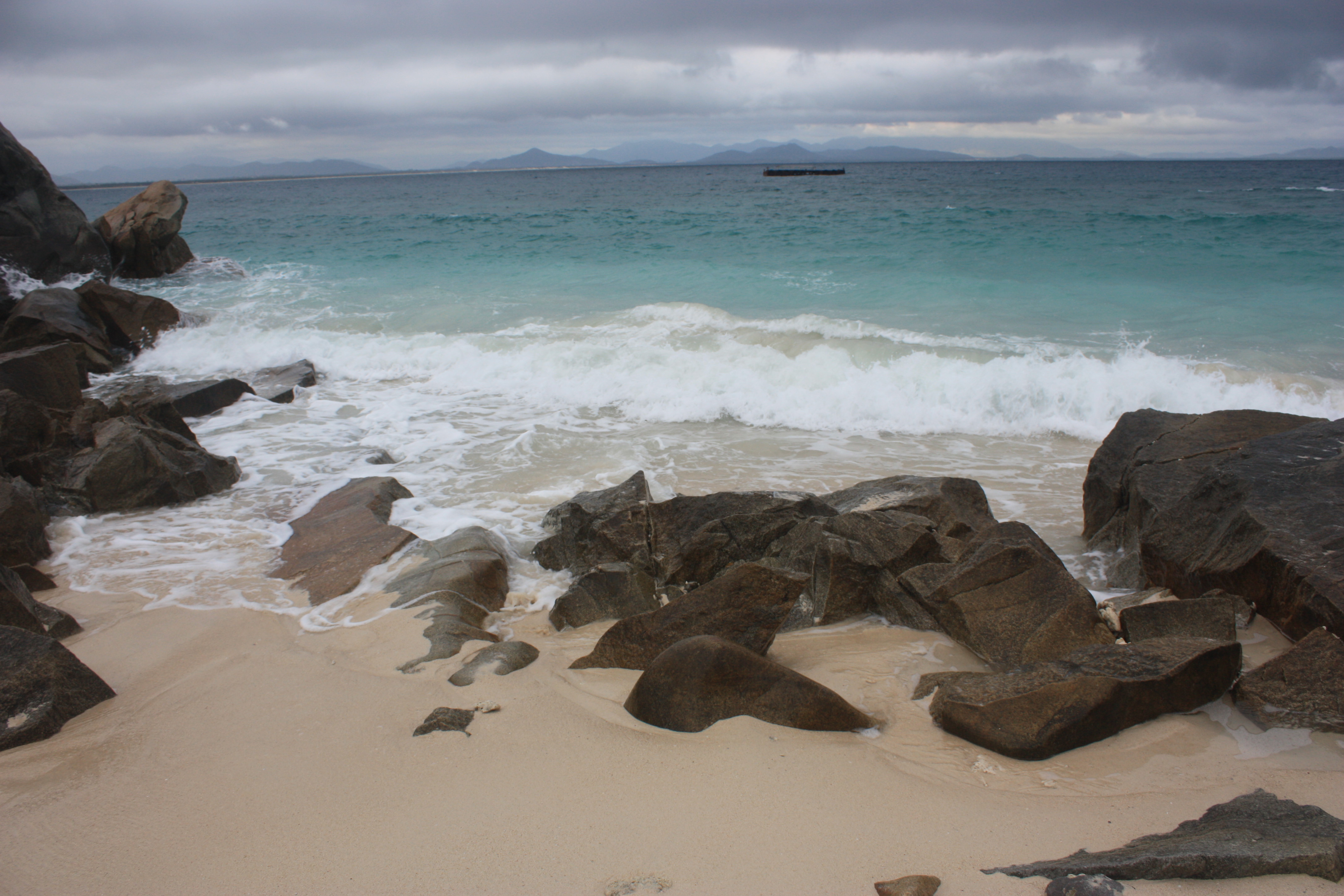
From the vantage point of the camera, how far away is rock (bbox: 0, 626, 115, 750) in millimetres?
2881

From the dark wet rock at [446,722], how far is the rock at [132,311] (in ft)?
41.9

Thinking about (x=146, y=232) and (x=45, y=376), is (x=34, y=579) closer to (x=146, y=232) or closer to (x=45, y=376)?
(x=45, y=376)

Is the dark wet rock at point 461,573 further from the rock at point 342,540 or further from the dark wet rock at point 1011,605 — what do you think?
the dark wet rock at point 1011,605

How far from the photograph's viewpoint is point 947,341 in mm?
11477

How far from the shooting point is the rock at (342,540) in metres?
4.71

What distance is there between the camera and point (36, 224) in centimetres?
1560

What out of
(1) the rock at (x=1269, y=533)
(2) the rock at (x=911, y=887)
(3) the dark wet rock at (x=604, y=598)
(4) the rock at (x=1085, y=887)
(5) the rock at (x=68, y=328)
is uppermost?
(5) the rock at (x=68, y=328)

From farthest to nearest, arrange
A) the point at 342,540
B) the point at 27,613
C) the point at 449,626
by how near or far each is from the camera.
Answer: the point at 342,540
the point at 449,626
the point at 27,613

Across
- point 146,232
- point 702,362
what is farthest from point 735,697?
point 146,232

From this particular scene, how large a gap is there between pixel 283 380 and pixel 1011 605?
32.6 ft

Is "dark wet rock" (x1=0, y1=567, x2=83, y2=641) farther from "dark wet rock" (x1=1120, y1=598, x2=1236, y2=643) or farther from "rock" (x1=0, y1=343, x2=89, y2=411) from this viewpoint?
→ "dark wet rock" (x1=1120, y1=598, x2=1236, y2=643)

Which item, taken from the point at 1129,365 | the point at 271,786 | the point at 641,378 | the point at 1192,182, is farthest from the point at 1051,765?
the point at 1192,182

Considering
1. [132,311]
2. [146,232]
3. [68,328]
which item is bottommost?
[68,328]

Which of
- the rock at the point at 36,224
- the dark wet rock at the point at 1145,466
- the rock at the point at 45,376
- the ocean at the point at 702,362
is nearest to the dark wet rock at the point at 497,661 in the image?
the ocean at the point at 702,362
